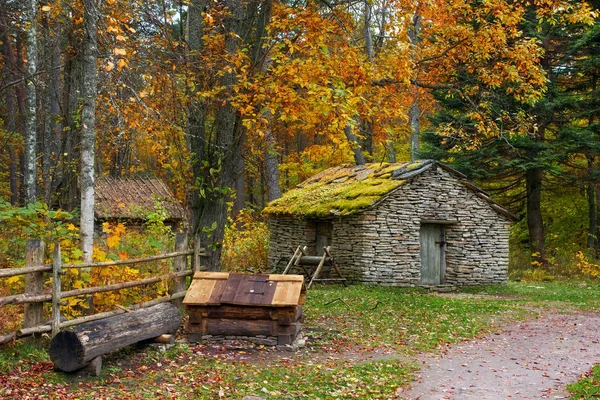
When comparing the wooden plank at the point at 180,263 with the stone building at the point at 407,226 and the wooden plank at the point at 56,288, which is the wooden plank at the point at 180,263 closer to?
the wooden plank at the point at 56,288

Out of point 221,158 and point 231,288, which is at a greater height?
point 221,158

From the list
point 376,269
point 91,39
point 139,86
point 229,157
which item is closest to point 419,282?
point 376,269

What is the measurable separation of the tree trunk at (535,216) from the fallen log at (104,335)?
17.9 metres

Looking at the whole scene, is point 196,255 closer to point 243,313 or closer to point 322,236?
point 243,313

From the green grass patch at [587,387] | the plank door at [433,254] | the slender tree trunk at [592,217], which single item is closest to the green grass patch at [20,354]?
the green grass patch at [587,387]

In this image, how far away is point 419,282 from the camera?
19000 millimetres

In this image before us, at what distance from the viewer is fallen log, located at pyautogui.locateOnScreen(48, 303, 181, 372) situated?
720 cm

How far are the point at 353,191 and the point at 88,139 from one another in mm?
10895

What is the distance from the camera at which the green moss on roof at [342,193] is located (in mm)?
18281

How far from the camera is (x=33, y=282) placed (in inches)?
319

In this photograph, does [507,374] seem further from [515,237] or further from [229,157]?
[515,237]

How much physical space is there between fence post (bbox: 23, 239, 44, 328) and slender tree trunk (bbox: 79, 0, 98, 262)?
1121mm

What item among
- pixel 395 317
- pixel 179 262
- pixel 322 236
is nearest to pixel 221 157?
pixel 179 262

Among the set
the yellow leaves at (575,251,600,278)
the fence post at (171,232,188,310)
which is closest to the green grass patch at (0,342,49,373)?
the fence post at (171,232,188,310)
